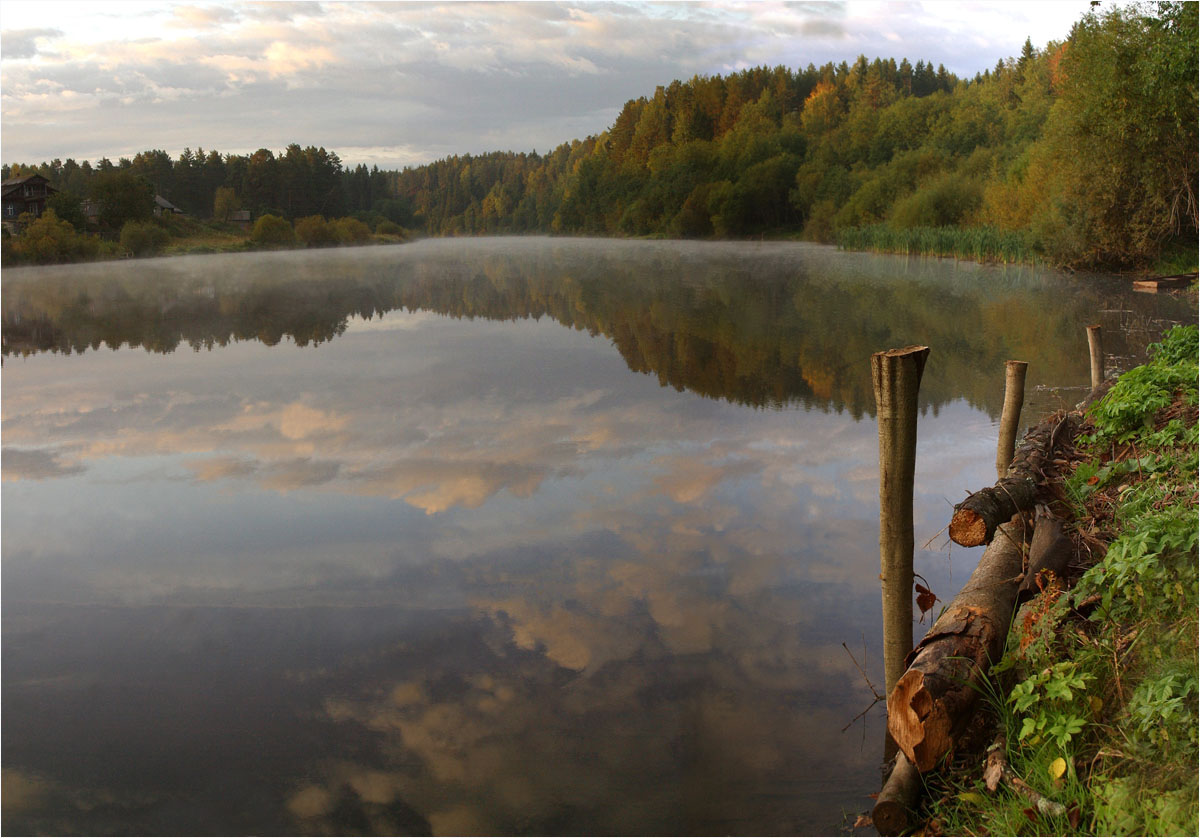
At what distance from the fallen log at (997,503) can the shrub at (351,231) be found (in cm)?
11082

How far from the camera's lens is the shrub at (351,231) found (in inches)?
4407

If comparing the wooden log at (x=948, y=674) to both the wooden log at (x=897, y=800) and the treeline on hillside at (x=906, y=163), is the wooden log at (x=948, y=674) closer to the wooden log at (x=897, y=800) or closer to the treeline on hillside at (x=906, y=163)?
the wooden log at (x=897, y=800)

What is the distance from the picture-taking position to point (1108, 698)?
14.4ft

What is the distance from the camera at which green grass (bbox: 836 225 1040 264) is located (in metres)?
40.8

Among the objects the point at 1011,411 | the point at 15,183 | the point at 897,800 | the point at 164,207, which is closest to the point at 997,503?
the point at 897,800

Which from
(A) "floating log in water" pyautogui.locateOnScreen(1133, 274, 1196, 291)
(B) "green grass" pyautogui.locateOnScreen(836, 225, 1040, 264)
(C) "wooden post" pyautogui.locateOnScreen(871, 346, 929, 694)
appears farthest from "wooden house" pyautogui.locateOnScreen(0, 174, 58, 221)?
(C) "wooden post" pyautogui.locateOnScreen(871, 346, 929, 694)

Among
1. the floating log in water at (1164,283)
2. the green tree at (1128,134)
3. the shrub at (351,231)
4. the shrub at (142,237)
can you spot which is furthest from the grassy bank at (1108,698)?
the shrub at (351,231)

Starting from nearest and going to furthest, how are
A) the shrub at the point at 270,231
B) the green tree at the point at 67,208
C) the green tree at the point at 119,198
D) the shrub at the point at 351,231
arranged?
the green tree at the point at 67,208 → the green tree at the point at 119,198 → the shrub at the point at 270,231 → the shrub at the point at 351,231

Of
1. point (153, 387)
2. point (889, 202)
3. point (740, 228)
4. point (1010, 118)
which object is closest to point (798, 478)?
point (153, 387)

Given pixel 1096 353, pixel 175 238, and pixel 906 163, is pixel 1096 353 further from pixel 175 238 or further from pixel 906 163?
pixel 175 238

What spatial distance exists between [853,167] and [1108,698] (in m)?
85.9

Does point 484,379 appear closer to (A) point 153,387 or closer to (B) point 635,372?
(B) point 635,372

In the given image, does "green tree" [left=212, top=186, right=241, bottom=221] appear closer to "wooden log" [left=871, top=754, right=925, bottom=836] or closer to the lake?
the lake

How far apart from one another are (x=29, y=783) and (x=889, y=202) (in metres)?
68.6
